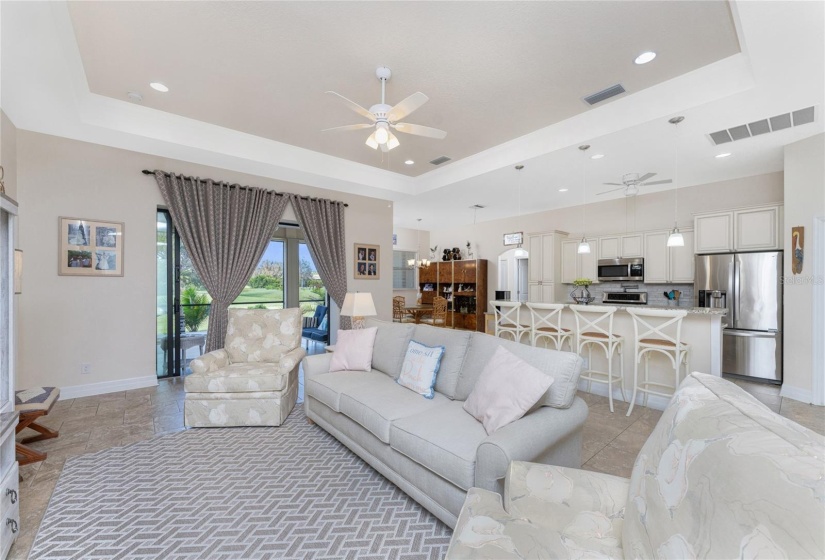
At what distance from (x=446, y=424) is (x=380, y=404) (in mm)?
510

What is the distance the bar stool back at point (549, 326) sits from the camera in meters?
4.08

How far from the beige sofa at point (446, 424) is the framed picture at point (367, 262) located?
10.5ft

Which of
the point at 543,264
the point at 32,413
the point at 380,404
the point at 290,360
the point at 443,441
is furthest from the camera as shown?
the point at 543,264

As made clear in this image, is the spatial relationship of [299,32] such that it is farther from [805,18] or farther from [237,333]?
[805,18]

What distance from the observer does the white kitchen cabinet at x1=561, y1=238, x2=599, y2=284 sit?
6512 mm

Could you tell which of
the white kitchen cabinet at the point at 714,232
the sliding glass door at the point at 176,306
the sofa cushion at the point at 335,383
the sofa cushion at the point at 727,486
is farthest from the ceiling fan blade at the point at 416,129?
the white kitchen cabinet at the point at 714,232

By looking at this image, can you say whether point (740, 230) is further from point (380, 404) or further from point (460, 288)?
point (380, 404)

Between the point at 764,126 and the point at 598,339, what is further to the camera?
the point at 598,339

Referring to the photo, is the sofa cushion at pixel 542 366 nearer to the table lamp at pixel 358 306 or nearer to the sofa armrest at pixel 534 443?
the sofa armrest at pixel 534 443

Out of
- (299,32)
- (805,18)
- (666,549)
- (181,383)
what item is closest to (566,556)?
(666,549)

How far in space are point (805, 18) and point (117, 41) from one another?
15.5 ft

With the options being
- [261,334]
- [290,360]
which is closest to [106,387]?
[261,334]

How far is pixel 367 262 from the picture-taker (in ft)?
20.2

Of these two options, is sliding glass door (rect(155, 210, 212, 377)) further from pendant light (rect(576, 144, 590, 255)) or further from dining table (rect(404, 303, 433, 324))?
pendant light (rect(576, 144, 590, 255))
